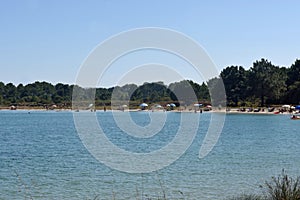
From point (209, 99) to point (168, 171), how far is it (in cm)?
9432

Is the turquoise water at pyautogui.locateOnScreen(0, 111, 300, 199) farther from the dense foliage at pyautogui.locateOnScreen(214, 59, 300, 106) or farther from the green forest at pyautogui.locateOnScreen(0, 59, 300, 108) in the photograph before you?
the dense foliage at pyautogui.locateOnScreen(214, 59, 300, 106)

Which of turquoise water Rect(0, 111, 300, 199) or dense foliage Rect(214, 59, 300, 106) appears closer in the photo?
turquoise water Rect(0, 111, 300, 199)

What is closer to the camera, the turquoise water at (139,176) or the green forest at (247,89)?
the turquoise water at (139,176)

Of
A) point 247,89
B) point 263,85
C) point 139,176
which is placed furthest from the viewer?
point 247,89

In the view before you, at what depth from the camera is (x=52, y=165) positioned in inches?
982

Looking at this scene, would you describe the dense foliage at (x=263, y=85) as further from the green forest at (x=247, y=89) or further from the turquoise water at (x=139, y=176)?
the turquoise water at (x=139, y=176)

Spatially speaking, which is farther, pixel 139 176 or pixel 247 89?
pixel 247 89

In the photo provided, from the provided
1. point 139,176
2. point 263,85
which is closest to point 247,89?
point 263,85

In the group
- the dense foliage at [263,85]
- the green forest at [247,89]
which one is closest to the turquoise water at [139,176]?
the green forest at [247,89]

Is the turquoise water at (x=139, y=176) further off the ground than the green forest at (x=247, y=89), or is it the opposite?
the green forest at (x=247, y=89)

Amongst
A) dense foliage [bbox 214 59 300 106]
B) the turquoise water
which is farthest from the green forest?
the turquoise water

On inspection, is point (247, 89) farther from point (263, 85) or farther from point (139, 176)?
point (139, 176)

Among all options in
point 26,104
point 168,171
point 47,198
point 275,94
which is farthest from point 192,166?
point 26,104

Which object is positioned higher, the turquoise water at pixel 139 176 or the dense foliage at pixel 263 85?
the dense foliage at pixel 263 85
